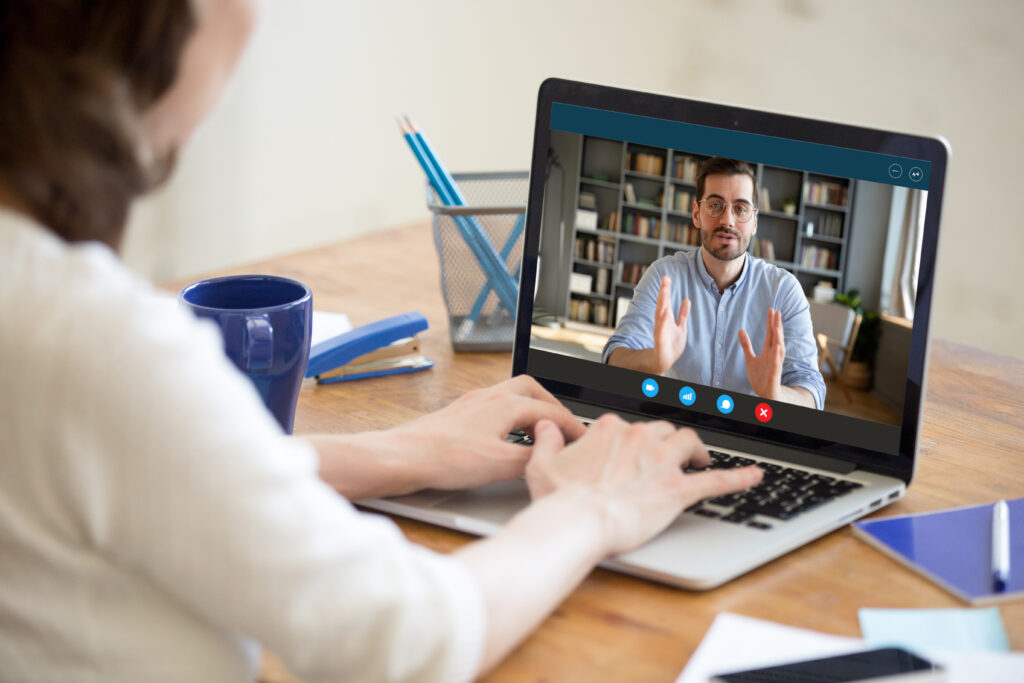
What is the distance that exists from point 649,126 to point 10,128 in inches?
23.1

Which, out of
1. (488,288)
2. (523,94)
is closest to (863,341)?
(488,288)

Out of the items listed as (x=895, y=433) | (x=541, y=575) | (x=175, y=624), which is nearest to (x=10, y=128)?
(x=175, y=624)

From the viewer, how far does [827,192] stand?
0.85m

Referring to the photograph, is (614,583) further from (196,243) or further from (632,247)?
(196,243)

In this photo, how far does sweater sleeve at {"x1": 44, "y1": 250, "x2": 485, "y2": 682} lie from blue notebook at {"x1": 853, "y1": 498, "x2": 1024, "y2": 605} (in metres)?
0.43

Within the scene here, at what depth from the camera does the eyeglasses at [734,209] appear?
33.5 inches

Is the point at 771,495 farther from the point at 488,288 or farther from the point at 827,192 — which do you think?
the point at 488,288

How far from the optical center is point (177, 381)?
454 mm

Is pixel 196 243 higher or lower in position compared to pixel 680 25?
lower

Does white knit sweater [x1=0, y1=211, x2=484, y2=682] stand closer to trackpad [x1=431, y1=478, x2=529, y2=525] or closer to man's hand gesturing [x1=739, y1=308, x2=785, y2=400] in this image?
trackpad [x1=431, y1=478, x2=529, y2=525]

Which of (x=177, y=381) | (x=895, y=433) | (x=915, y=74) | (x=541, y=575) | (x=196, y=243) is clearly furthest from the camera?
(x=196, y=243)

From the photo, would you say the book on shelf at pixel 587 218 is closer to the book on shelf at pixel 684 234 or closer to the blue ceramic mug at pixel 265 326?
the book on shelf at pixel 684 234

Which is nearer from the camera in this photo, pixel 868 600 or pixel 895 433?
pixel 868 600

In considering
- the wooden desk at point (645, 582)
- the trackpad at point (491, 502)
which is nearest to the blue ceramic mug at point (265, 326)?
the wooden desk at point (645, 582)
